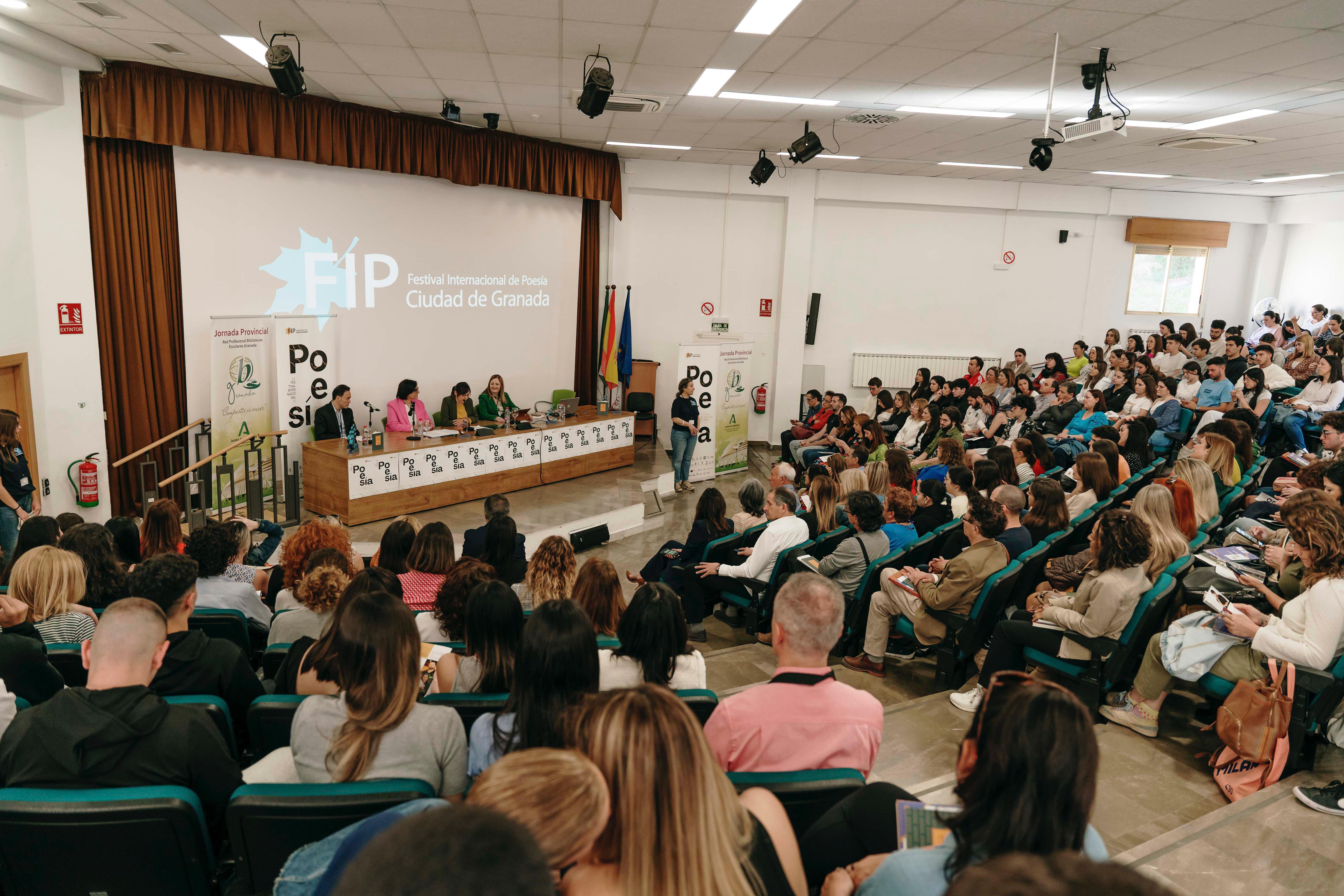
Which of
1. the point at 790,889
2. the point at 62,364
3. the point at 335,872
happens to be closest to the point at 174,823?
the point at 335,872

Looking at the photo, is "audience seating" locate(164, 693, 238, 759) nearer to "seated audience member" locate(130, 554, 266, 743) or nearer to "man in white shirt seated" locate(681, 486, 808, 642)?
"seated audience member" locate(130, 554, 266, 743)

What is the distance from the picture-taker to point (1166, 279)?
12742 mm

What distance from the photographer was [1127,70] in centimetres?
549

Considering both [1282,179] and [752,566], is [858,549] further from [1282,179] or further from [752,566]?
[1282,179]

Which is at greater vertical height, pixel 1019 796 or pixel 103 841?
pixel 1019 796

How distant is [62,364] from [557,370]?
5.67 m

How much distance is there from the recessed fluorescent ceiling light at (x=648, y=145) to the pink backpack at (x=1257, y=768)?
8216 mm

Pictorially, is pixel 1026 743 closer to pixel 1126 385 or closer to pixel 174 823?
pixel 174 823

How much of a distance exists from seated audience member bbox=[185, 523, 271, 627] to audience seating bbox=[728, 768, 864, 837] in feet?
8.60

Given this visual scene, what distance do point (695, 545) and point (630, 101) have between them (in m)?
4.13

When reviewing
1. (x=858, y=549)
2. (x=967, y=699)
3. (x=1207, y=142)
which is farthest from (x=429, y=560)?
(x=1207, y=142)

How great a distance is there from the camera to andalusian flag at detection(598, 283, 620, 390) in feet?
35.8

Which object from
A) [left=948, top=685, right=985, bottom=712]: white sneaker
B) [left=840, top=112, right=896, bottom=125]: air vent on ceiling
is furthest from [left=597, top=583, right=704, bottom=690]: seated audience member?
[left=840, top=112, right=896, bottom=125]: air vent on ceiling

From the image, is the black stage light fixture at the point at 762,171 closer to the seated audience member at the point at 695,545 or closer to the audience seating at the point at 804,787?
the seated audience member at the point at 695,545
